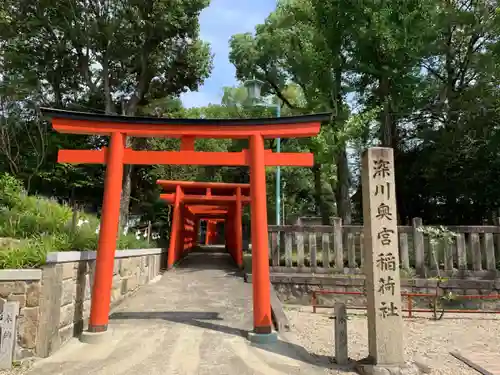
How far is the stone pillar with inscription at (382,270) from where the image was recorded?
5.20 m

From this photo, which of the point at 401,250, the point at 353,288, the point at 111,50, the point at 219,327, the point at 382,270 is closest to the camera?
the point at 382,270

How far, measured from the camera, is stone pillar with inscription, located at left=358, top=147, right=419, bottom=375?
17.1ft

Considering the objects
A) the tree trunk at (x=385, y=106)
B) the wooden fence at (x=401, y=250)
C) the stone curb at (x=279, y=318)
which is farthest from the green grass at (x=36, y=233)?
the tree trunk at (x=385, y=106)

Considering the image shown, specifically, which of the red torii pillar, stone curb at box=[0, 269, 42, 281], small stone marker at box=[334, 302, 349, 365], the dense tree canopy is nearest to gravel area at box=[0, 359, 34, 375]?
stone curb at box=[0, 269, 42, 281]

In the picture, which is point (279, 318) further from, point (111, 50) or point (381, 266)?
point (111, 50)

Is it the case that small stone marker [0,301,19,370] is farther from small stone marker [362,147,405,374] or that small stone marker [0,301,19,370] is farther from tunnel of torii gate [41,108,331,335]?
small stone marker [362,147,405,374]

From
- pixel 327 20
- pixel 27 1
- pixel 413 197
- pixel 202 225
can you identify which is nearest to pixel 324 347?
pixel 327 20

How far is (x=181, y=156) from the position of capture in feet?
22.7

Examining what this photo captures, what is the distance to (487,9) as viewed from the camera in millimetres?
16719

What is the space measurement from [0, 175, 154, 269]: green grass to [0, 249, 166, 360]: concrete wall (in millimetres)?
223

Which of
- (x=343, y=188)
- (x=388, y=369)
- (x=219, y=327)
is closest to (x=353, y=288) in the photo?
(x=219, y=327)

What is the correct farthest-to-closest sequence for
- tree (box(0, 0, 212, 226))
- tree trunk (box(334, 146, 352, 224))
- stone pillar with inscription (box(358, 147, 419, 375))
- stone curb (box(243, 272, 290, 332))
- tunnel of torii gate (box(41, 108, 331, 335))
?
1. tree (box(0, 0, 212, 226))
2. tree trunk (box(334, 146, 352, 224))
3. stone curb (box(243, 272, 290, 332))
4. tunnel of torii gate (box(41, 108, 331, 335))
5. stone pillar with inscription (box(358, 147, 419, 375))

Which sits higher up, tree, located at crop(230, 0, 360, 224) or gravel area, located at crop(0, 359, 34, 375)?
tree, located at crop(230, 0, 360, 224)

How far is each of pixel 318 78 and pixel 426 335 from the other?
9929 millimetres
